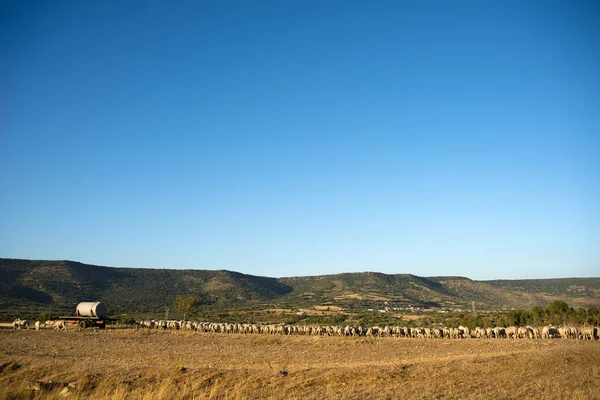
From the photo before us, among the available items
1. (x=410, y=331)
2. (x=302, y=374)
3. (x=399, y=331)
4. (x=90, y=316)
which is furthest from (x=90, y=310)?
(x=302, y=374)

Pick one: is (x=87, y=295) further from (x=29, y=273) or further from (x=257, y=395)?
(x=257, y=395)

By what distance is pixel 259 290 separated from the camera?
10481cm

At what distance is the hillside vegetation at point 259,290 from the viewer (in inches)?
3044

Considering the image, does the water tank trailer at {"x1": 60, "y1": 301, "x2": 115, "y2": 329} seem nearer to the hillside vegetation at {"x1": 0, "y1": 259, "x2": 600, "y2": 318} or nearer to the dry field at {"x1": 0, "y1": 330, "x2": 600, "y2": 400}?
the dry field at {"x1": 0, "y1": 330, "x2": 600, "y2": 400}

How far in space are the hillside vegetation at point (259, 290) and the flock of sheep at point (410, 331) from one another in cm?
3617

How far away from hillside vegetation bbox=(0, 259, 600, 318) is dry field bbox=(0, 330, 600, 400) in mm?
49541

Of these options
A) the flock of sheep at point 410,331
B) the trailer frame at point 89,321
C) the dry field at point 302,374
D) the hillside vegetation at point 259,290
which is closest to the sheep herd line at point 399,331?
the flock of sheep at point 410,331

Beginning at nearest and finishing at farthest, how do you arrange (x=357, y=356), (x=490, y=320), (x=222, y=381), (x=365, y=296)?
(x=222, y=381)
(x=357, y=356)
(x=490, y=320)
(x=365, y=296)

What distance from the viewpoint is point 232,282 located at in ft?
346

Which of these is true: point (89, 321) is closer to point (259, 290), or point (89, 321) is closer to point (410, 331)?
point (410, 331)

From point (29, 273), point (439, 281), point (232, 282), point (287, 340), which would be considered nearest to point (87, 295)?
point (29, 273)

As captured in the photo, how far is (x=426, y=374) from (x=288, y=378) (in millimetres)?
4808

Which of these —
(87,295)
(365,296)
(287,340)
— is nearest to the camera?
(287,340)

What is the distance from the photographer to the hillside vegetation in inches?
3044
